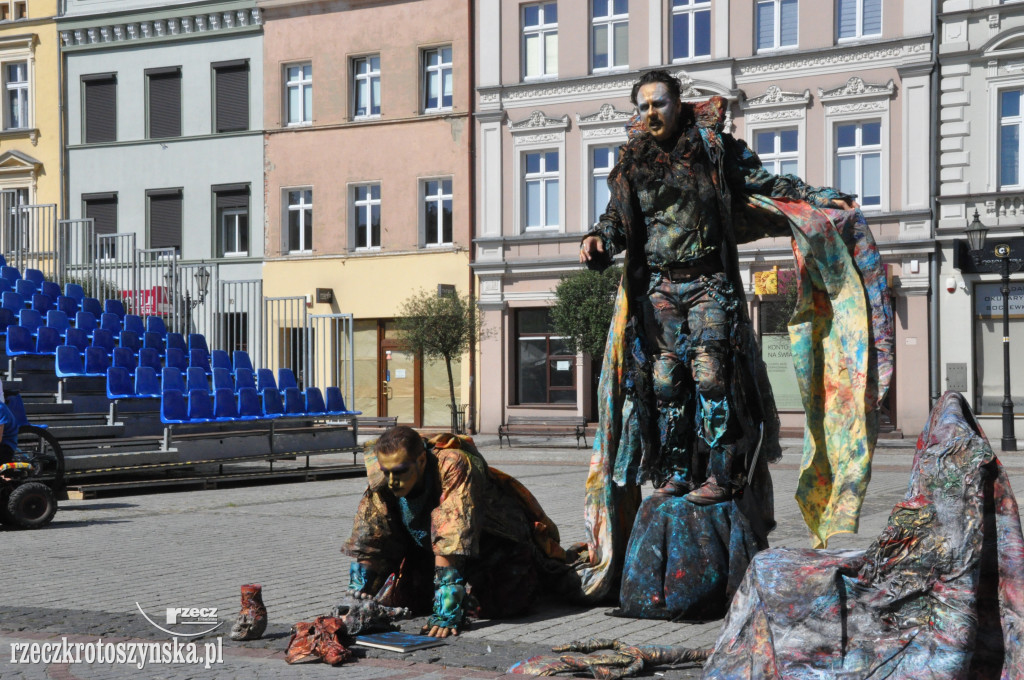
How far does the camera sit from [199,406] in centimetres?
1739

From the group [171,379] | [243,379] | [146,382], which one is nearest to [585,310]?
[243,379]

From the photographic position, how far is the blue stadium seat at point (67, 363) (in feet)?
57.5

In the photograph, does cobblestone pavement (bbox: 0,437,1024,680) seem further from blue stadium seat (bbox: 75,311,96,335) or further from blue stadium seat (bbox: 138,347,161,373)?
blue stadium seat (bbox: 75,311,96,335)

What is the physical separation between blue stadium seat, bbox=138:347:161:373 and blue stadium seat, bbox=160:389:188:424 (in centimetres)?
142

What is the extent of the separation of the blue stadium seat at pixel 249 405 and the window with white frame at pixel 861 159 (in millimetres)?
14420

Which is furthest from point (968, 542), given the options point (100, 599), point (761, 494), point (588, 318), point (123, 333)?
point (588, 318)

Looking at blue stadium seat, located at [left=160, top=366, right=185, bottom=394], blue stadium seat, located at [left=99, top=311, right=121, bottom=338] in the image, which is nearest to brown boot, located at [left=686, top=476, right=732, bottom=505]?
blue stadium seat, located at [left=160, top=366, right=185, bottom=394]

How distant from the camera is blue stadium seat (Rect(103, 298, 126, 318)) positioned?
20883 mm

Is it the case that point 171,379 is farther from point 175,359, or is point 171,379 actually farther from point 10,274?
point 10,274

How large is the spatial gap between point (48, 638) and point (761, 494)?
3.46 m

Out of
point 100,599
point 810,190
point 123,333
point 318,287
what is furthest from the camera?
point 318,287

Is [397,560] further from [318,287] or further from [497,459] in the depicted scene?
[318,287]

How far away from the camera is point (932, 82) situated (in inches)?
1051

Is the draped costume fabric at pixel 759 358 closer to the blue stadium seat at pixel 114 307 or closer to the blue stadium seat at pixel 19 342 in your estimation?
the blue stadium seat at pixel 19 342
